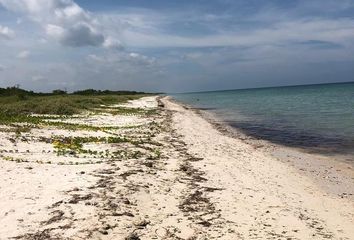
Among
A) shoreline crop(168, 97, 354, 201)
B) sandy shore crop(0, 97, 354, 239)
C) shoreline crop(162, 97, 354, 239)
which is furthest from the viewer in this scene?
shoreline crop(168, 97, 354, 201)

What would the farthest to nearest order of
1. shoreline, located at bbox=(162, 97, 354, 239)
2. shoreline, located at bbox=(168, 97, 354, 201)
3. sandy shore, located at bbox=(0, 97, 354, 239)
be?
shoreline, located at bbox=(168, 97, 354, 201), shoreline, located at bbox=(162, 97, 354, 239), sandy shore, located at bbox=(0, 97, 354, 239)

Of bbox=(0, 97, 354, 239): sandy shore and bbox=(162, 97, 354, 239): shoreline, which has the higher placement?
bbox=(0, 97, 354, 239): sandy shore

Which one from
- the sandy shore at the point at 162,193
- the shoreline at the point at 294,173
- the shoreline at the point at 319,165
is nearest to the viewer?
the sandy shore at the point at 162,193

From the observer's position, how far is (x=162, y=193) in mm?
10617

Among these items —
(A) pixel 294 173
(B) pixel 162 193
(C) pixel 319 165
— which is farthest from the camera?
(C) pixel 319 165

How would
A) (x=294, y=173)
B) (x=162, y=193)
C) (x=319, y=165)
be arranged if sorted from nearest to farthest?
(x=162, y=193)
(x=294, y=173)
(x=319, y=165)

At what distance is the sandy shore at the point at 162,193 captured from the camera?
8.01 metres

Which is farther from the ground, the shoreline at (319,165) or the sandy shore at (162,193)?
the sandy shore at (162,193)

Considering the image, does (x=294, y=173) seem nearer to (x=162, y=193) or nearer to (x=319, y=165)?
(x=319, y=165)

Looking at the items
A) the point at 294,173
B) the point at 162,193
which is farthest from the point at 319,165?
the point at 162,193

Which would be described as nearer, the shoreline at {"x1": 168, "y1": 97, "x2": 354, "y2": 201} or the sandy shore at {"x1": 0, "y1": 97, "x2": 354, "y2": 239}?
the sandy shore at {"x1": 0, "y1": 97, "x2": 354, "y2": 239}

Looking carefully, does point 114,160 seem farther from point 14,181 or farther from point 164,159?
point 14,181

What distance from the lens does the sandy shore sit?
26.3ft

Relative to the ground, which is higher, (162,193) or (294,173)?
(162,193)
